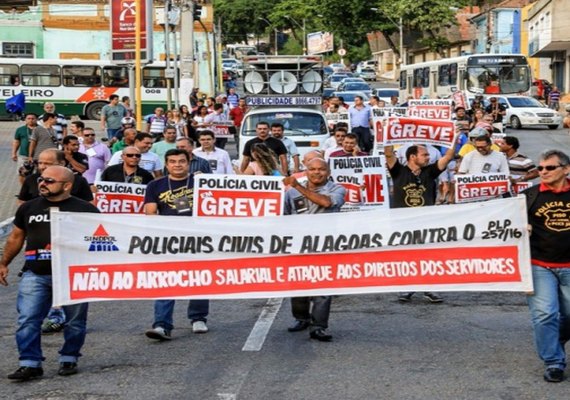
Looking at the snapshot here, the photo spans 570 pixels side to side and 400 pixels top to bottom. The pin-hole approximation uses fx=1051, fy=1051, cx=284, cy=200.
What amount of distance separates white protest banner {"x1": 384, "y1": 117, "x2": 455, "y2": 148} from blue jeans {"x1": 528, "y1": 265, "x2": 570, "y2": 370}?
5446 mm

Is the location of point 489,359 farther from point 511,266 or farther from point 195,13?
point 195,13

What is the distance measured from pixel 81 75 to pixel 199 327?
1511 inches

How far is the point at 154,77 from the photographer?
47281mm

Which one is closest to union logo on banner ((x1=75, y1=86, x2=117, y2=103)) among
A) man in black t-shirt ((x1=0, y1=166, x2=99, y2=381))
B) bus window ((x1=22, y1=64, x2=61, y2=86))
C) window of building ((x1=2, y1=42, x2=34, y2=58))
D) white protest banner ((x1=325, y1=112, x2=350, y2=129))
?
bus window ((x1=22, y1=64, x2=61, y2=86))

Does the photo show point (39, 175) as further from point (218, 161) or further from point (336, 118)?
point (336, 118)

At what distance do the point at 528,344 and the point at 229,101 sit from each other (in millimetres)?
30392

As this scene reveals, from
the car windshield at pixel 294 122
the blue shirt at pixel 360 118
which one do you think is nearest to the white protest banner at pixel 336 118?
the blue shirt at pixel 360 118

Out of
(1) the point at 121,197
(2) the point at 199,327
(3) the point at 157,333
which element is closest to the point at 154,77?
(1) the point at 121,197

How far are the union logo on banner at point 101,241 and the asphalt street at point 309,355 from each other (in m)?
0.91

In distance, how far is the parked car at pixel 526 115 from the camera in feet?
135

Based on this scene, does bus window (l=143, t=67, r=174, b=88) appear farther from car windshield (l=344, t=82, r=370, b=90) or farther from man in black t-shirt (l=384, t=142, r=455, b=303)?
man in black t-shirt (l=384, t=142, r=455, b=303)

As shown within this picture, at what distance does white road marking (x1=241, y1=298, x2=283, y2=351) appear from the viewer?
893 cm

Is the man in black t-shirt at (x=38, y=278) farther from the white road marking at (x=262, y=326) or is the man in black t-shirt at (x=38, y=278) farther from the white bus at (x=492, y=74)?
the white bus at (x=492, y=74)

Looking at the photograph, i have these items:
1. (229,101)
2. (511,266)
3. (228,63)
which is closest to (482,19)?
(228,63)
